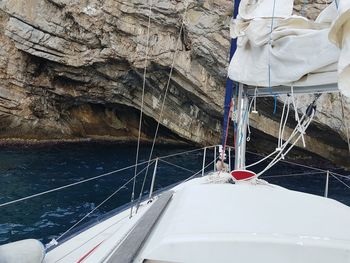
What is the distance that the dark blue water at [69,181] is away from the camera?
20.4 ft

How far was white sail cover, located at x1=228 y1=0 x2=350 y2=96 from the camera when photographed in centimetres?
340

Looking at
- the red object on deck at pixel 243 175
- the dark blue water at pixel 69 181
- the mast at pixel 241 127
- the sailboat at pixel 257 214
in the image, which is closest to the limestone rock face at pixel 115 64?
the dark blue water at pixel 69 181

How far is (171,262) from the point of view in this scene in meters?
1.76

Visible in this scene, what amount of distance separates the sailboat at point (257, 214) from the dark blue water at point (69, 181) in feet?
9.20

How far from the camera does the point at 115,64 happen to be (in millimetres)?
Result: 12258

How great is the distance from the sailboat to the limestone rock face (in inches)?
229

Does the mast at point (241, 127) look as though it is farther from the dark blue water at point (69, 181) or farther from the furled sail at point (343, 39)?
the dark blue water at point (69, 181)

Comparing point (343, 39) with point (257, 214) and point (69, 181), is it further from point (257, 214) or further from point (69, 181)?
point (69, 181)

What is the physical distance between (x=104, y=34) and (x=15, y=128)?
509cm

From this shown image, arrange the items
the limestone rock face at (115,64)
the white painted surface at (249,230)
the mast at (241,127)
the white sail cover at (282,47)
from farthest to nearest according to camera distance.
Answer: the limestone rock face at (115,64), the mast at (241,127), the white sail cover at (282,47), the white painted surface at (249,230)

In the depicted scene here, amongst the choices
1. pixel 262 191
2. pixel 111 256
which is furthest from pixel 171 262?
pixel 262 191

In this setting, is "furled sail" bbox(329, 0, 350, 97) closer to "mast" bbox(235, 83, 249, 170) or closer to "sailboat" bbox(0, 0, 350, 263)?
"sailboat" bbox(0, 0, 350, 263)

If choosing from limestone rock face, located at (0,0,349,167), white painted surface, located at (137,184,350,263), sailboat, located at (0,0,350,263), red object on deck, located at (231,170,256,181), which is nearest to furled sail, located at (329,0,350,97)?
sailboat, located at (0,0,350,263)

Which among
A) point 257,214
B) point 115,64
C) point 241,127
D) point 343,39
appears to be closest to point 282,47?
point 241,127
